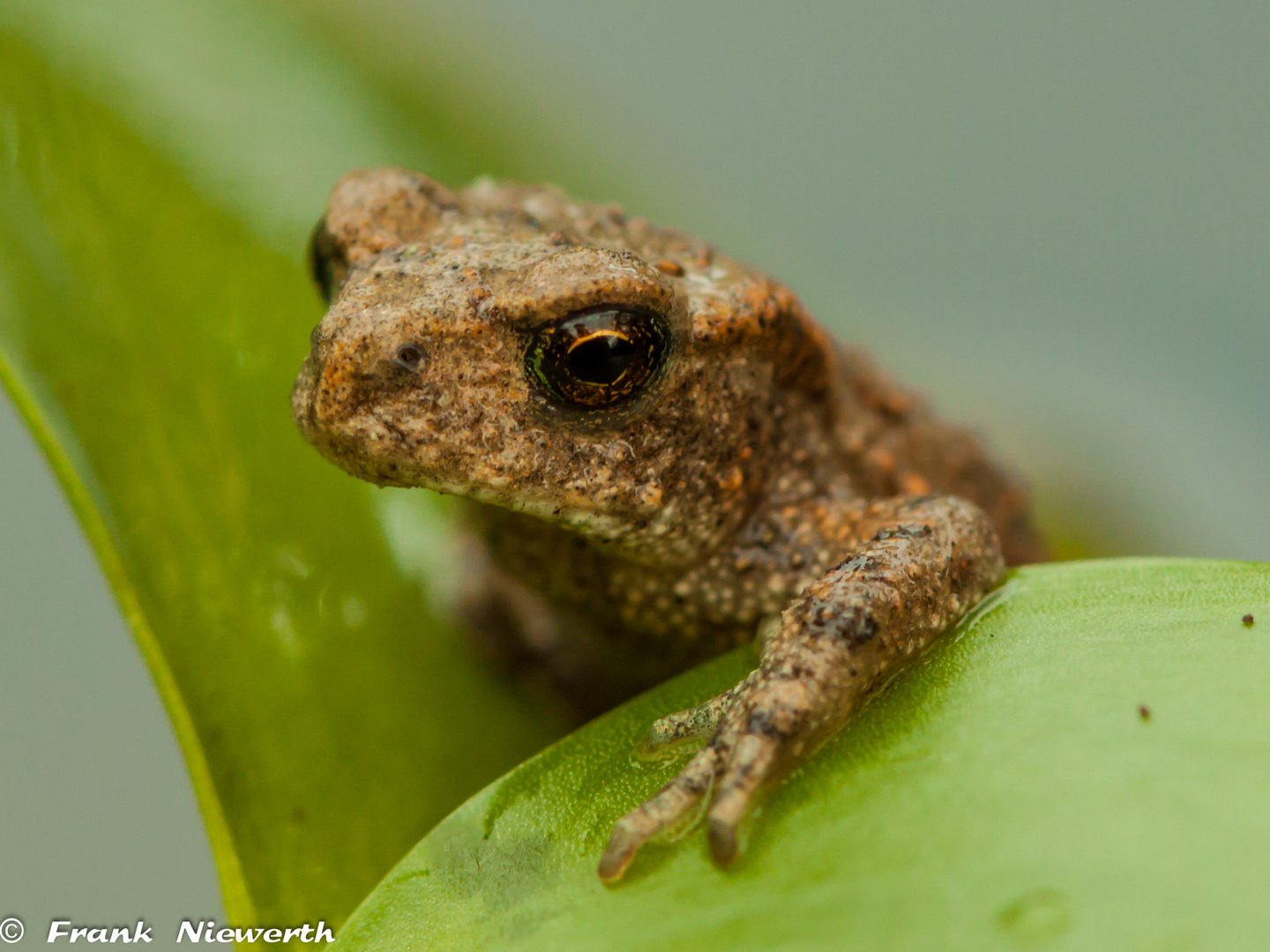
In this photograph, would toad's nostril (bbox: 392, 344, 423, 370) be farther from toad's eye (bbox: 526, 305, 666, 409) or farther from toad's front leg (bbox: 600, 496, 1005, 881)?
toad's front leg (bbox: 600, 496, 1005, 881)

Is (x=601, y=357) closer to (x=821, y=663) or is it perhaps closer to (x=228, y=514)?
(x=821, y=663)

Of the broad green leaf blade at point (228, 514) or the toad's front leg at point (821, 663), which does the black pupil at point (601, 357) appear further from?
the broad green leaf blade at point (228, 514)

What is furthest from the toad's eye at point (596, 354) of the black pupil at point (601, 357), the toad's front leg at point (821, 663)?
the toad's front leg at point (821, 663)

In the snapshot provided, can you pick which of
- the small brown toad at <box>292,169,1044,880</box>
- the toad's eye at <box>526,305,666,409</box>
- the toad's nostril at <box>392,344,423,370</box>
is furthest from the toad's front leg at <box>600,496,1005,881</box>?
the toad's nostril at <box>392,344,423,370</box>

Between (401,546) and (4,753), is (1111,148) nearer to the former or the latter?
(401,546)

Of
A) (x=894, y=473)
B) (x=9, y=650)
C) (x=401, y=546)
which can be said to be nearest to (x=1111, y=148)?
(x=894, y=473)
